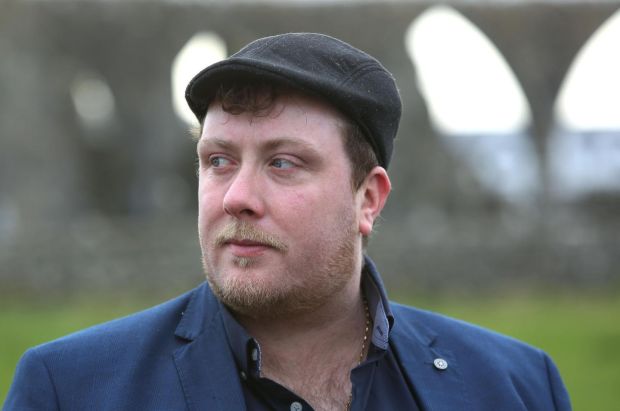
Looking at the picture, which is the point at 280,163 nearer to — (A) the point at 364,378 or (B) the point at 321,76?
(B) the point at 321,76

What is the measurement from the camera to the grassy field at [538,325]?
9492 millimetres

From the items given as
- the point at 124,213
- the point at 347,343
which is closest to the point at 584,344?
the point at 347,343

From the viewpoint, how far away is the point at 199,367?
2871 mm

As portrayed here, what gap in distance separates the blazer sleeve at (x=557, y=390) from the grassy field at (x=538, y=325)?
5242 mm

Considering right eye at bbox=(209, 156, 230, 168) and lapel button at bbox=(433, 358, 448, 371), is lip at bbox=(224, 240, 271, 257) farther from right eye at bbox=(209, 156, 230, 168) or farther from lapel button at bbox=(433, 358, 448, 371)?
lapel button at bbox=(433, 358, 448, 371)

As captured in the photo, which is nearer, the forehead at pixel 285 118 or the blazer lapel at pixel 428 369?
the forehead at pixel 285 118

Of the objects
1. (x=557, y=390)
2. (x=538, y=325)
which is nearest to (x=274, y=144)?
(x=557, y=390)

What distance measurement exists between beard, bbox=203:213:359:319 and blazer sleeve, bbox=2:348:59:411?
50 centimetres

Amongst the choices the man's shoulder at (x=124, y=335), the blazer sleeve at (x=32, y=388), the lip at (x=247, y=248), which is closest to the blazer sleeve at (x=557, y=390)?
the lip at (x=247, y=248)

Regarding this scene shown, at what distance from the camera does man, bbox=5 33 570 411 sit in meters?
2.81

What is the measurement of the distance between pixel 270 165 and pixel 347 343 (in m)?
0.62

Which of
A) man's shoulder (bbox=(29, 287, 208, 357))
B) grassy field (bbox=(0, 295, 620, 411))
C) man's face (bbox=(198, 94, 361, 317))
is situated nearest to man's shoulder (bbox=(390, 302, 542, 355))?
man's face (bbox=(198, 94, 361, 317))

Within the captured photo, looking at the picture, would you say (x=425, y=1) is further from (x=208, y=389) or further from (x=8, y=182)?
(x=208, y=389)

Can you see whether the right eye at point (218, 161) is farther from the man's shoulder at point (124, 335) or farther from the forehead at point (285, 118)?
the man's shoulder at point (124, 335)
